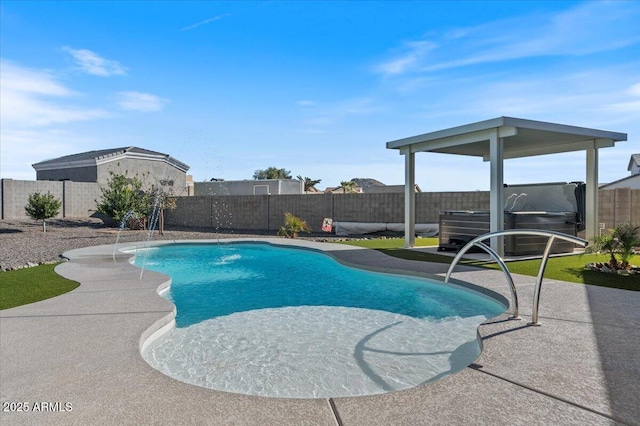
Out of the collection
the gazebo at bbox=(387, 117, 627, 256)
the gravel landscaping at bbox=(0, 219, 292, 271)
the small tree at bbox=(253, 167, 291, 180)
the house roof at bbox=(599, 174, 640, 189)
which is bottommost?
the gravel landscaping at bbox=(0, 219, 292, 271)

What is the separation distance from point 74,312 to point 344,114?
48.6ft

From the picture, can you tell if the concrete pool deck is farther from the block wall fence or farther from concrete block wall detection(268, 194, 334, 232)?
concrete block wall detection(268, 194, 334, 232)

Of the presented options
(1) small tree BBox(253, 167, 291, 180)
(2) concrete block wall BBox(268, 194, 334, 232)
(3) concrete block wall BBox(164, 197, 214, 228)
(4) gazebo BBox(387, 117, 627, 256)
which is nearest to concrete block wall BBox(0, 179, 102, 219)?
(3) concrete block wall BBox(164, 197, 214, 228)

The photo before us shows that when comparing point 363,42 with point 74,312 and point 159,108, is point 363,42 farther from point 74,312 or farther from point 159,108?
point 74,312

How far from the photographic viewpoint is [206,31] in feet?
41.2

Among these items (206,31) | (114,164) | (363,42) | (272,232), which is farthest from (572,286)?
(114,164)

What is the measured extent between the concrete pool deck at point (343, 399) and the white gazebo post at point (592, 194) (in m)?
7.09

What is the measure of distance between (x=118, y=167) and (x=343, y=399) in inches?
1181

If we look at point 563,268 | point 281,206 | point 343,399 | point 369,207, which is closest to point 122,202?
point 281,206

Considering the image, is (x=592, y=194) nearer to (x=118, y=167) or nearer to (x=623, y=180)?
(x=623, y=180)

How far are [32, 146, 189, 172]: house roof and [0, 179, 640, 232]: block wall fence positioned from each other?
349cm

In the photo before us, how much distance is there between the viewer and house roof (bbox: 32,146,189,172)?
28866 millimetres

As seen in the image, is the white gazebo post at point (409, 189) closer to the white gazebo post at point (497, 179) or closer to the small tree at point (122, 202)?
the white gazebo post at point (497, 179)

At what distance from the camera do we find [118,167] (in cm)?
2916
